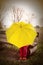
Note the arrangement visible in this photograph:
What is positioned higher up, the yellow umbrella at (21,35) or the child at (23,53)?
the yellow umbrella at (21,35)

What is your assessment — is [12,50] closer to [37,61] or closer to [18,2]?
[37,61]

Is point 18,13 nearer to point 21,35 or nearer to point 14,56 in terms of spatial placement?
point 21,35

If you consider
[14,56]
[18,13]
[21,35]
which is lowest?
[14,56]

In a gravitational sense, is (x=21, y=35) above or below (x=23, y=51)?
above

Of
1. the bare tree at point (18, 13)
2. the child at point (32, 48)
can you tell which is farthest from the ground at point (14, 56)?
the bare tree at point (18, 13)

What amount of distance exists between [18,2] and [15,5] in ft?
0.09

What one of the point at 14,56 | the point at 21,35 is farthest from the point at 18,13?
the point at 14,56

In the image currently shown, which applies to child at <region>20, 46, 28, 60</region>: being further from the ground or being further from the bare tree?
the bare tree

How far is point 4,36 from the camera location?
5.92ft

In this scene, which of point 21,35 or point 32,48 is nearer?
point 21,35

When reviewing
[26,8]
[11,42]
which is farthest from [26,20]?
[11,42]

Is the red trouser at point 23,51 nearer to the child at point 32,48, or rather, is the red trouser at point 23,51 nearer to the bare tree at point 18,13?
the child at point 32,48

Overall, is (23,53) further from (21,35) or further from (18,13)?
(18,13)

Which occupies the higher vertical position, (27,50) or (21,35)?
(21,35)
